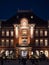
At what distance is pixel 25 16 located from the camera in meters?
87.4

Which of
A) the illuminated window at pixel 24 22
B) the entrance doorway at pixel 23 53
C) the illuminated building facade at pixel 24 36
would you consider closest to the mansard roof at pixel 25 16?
the illuminated building facade at pixel 24 36

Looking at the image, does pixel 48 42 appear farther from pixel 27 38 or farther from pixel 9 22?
pixel 9 22

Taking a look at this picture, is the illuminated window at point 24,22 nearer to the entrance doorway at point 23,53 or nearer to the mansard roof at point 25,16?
the mansard roof at point 25,16

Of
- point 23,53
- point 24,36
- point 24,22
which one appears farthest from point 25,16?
point 23,53

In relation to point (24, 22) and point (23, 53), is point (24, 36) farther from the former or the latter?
point (23, 53)

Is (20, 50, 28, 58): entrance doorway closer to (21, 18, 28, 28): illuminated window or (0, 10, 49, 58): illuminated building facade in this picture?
(0, 10, 49, 58): illuminated building facade

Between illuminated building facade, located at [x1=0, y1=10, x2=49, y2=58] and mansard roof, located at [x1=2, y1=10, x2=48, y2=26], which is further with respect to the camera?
mansard roof, located at [x1=2, y1=10, x2=48, y2=26]

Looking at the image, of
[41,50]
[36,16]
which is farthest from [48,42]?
[36,16]

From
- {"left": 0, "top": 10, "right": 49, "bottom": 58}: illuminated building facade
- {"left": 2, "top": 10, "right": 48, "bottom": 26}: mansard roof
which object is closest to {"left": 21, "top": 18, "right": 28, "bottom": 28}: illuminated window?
{"left": 0, "top": 10, "right": 49, "bottom": 58}: illuminated building facade

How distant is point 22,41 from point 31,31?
128 inches

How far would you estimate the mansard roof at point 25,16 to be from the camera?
85625mm

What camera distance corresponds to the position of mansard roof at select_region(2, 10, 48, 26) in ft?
281

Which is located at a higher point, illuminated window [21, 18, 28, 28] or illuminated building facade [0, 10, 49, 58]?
illuminated window [21, 18, 28, 28]

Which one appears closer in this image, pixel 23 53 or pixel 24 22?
pixel 23 53
